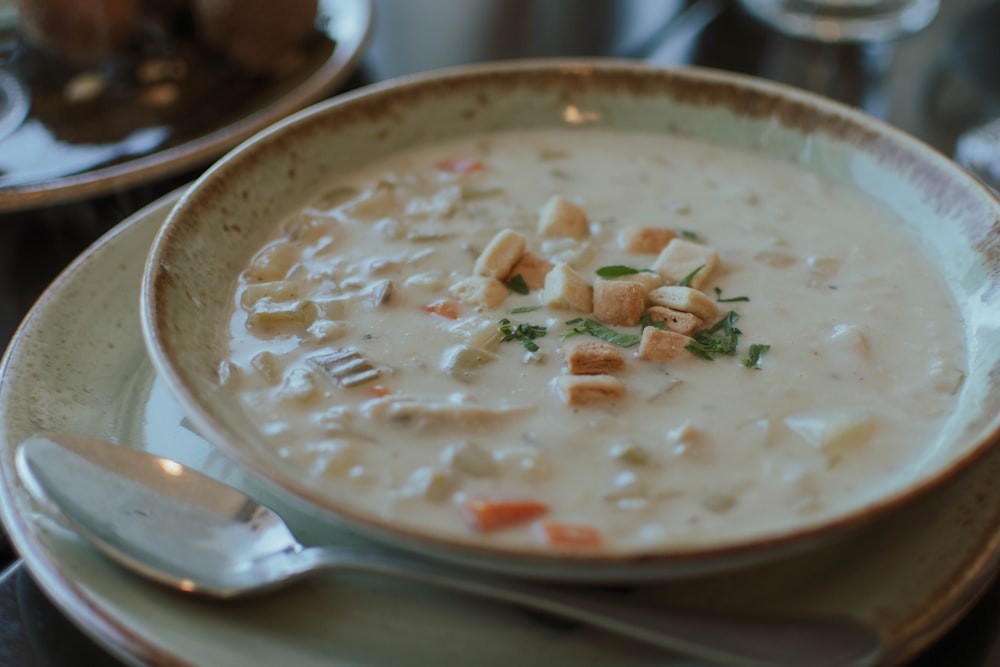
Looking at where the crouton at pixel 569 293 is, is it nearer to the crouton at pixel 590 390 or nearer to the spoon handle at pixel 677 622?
the crouton at pixel 590 390

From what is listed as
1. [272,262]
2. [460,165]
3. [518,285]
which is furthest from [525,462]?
[460,165]

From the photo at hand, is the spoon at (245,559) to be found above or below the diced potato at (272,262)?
below

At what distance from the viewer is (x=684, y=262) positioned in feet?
6.46

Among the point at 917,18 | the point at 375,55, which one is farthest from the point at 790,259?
the point at 917,18

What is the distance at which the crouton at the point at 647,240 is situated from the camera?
6.74 ft

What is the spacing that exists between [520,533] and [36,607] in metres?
0.76

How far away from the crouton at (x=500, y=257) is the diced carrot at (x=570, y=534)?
666mm

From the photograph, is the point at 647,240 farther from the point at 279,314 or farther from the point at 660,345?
the point at 279,314

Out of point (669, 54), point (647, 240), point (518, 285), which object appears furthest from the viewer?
point (669, 54)

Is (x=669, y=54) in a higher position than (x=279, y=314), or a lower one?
lower

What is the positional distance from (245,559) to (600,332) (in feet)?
2.40

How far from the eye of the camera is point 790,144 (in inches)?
92.0

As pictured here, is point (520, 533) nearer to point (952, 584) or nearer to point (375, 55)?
point (952, 584)

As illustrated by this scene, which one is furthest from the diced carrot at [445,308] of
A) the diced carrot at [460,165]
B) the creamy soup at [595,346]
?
the diced carrot at [460,165]
